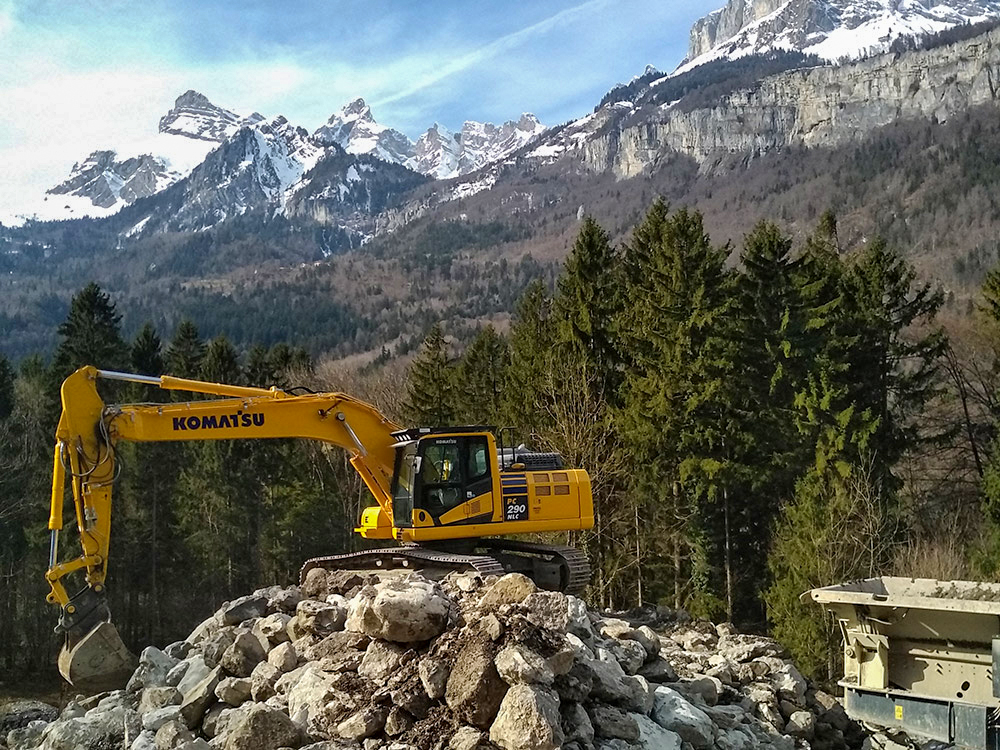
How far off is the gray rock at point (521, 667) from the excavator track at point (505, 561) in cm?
533

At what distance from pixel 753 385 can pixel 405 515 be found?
14.4 meters

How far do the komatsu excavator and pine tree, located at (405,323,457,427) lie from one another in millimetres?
19380

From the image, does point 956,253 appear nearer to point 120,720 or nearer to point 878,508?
point 878,508

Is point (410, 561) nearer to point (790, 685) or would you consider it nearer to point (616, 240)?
point (790, 685)

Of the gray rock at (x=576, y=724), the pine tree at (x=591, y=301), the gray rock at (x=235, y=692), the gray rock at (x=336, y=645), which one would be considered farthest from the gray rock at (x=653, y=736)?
the pine tree at (x=591, y=301)

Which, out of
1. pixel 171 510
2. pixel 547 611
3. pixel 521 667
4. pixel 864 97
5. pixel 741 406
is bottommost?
pixel 171 510

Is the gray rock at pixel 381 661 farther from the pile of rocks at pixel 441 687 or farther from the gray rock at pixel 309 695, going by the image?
the gray rock at pixel 309 695

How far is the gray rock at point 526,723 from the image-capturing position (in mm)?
6613

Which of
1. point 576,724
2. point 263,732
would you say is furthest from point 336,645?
point 576,724

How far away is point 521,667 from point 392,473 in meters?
7.25

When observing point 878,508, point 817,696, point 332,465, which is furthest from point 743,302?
point 332,465

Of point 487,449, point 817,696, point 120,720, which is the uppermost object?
point 487,449

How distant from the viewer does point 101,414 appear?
38.0ft

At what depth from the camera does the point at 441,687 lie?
7301mm
